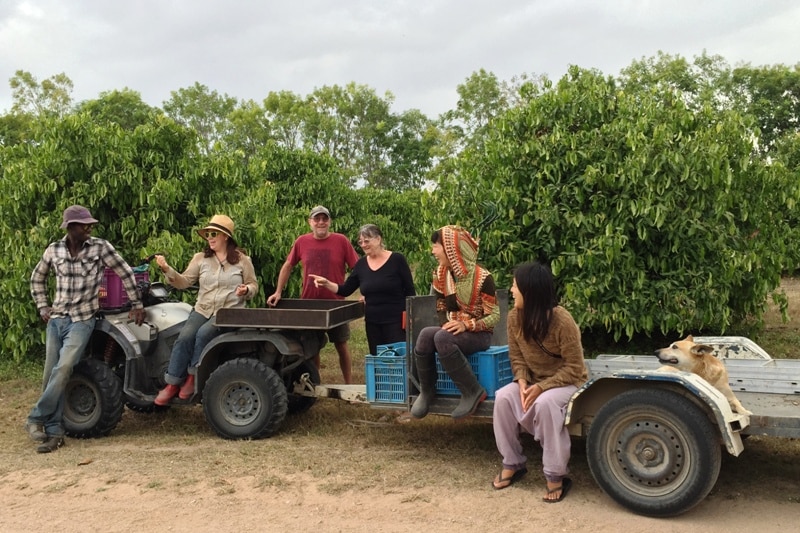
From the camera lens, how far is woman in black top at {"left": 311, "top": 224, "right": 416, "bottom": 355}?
6590 millimetres

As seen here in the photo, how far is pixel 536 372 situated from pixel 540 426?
363mm

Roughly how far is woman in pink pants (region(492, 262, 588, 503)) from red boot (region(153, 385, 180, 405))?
9.30 ft

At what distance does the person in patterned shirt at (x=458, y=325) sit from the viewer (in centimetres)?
518

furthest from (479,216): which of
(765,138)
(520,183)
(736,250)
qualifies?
(765,138)

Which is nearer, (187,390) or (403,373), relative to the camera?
(403,373)

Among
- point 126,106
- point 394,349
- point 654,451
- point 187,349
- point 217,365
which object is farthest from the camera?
point 126,106

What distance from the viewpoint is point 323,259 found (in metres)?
7.20

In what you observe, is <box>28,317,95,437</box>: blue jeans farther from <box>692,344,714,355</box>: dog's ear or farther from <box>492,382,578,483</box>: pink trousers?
<box>692,344,714,355</box>: dog's ear

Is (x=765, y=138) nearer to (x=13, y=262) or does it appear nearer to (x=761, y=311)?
(x=761, y=311)

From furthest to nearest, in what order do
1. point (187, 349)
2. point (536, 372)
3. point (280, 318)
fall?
point (187, 349) < point (280, 318) < point (536, 372)

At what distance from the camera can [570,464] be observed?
5348 mm

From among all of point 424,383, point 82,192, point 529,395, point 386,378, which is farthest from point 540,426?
point 82,192

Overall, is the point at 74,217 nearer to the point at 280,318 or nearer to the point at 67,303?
the point at 67,303

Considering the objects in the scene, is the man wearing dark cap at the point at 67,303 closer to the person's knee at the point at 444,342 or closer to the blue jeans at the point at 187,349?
Answer: the blue jeans at the point at 187,349
